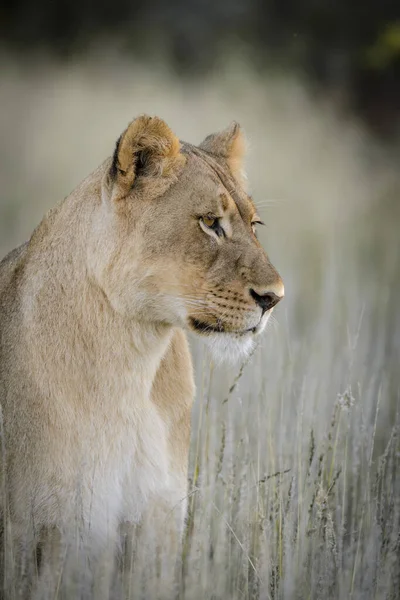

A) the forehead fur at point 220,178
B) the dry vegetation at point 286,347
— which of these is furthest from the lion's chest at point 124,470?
the forehead fur at point 220,178

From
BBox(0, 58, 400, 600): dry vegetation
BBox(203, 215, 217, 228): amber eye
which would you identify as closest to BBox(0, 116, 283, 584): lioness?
BBox(203, 215, 217, 228): amber eye

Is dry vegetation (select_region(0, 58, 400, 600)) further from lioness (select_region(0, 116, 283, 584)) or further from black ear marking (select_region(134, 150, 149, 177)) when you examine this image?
black ear marking (select_region(134, 150, 149, 177))

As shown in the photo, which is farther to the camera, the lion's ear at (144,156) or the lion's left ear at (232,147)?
the lion's left ear at (232,147)

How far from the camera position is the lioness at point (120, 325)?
9.78 feet

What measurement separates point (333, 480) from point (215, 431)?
3.26 feet

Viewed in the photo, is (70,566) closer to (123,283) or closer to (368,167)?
(123,283)

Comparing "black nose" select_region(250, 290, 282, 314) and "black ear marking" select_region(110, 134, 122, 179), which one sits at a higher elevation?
"black ear marking" select_region(110, 134, 122, 179)

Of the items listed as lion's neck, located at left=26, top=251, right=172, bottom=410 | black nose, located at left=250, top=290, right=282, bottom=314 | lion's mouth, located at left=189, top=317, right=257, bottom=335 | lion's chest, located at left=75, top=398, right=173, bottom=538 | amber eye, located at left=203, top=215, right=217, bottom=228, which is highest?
amber eye, located at left=203, top=215, right=217, bottom=228

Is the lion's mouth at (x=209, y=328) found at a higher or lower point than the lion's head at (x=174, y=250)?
lower

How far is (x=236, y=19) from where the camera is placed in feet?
29.2

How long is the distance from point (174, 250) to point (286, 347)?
237 centimetres

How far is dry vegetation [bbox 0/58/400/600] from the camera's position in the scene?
3.21 meters

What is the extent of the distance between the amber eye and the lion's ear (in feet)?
0.61

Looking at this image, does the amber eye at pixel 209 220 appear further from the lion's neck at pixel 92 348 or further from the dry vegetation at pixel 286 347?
the dry vegetation at pixel 286 347
